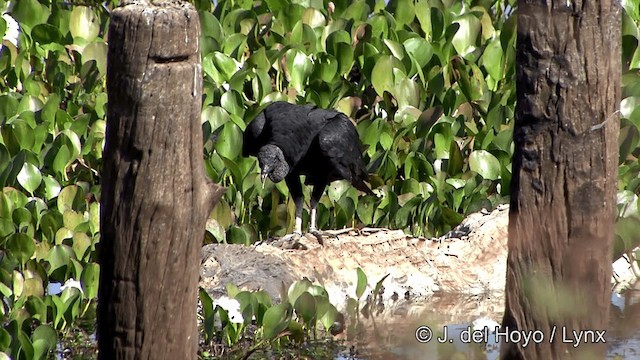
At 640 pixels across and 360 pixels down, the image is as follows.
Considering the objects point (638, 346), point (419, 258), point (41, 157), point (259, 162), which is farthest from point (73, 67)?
point (638, 346)

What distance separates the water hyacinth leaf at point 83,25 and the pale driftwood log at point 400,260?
395cm

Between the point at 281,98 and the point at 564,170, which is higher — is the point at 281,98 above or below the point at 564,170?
above

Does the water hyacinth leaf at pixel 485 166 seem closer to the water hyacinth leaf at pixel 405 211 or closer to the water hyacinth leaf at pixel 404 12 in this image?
the water hyacinth leaf at pixel 405 211

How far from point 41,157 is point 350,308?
107 inches

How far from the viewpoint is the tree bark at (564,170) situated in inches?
172

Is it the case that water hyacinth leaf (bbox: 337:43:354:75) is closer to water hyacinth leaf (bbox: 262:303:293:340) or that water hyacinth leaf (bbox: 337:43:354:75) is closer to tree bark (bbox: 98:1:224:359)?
water hyacinth leaf (bbox: 262:303:293:340)

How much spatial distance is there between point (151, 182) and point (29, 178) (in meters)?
3.86

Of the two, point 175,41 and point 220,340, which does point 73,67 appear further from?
point 175,41

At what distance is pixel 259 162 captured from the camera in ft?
26.5

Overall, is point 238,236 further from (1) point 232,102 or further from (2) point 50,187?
(1) point 232,102

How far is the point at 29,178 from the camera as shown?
8039 mm

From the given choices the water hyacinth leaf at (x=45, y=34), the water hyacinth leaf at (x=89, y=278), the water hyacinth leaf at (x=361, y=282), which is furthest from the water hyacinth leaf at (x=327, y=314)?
the water hyacinth leaf at (x=45, y=34)

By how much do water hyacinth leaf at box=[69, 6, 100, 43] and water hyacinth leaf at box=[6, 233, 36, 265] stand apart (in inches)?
152

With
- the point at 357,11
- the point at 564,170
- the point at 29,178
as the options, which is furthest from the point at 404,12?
the point at 564,170
